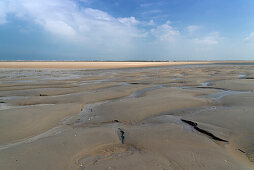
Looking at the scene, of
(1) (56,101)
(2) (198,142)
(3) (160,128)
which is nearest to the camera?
(2) (198,142)

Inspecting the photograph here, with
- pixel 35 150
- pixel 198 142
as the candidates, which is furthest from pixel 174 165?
pixel 35 150

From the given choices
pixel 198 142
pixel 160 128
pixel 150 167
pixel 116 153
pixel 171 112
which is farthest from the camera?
pixel 171 112

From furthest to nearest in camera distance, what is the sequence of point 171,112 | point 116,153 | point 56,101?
point 56,101 < point 171,112 < point 116,153

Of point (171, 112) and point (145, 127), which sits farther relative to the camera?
point (171, 112)

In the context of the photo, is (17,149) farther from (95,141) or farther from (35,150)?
(95,141)

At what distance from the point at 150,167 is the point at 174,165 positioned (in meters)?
0.33

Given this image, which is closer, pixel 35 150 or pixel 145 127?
pixel 35 150

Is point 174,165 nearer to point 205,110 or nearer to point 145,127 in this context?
point 145,127

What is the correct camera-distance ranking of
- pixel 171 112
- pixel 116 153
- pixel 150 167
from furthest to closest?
pixel 171 112, pixel 116 153, pixel 150 167

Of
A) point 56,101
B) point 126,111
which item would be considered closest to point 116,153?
point 126,111

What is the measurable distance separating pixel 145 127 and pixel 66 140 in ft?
5.35

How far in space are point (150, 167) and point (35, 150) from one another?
1.87 meters

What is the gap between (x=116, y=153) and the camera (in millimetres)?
2502

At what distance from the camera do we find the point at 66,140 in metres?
2.89
